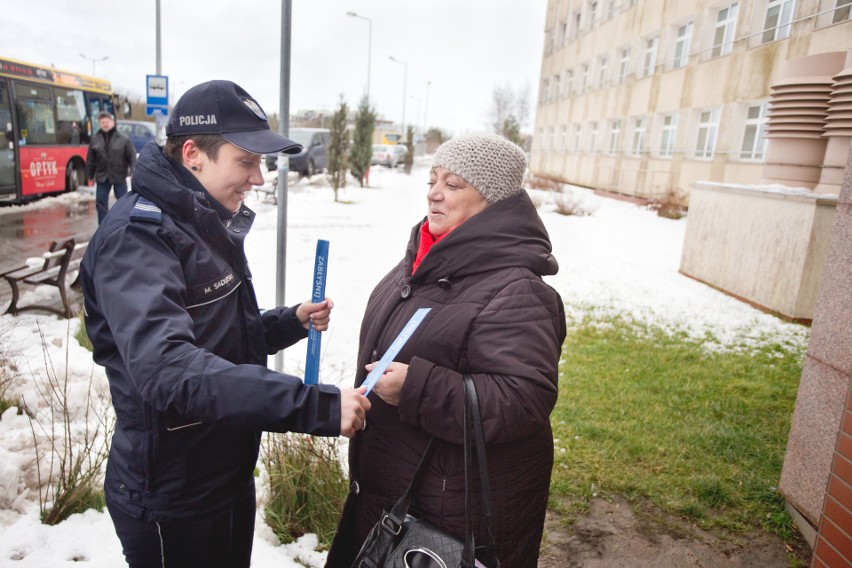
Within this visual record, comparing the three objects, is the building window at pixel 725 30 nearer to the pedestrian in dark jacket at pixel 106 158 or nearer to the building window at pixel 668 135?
the building window at pixel 668 135

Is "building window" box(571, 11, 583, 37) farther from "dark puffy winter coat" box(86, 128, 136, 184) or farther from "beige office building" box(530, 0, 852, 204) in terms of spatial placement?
"dark puffy winter coat" box(86, 128, 136, 184)

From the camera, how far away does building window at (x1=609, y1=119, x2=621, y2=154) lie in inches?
1015

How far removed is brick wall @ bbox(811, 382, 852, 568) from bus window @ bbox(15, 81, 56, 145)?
51.6ft

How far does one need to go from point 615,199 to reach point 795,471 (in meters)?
21.5

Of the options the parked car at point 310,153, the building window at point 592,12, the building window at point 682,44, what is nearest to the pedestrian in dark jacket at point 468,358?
the building window at point 682,44

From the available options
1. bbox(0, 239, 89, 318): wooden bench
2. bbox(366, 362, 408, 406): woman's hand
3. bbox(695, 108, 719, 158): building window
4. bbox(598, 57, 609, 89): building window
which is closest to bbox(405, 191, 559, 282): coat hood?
bbox(366, 362, 408, 406): woman's hand

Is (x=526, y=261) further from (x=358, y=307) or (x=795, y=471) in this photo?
(x=358, y=307)

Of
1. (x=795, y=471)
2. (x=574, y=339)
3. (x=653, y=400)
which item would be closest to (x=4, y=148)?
(x=574, y=339)

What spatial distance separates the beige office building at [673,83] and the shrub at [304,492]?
30.1 ft

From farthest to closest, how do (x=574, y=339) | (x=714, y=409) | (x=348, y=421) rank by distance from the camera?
(x=574, y=339)
(x=714, y=409)
(x=348, y=421)

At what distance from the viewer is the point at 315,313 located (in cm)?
211

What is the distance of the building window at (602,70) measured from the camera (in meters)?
28.0

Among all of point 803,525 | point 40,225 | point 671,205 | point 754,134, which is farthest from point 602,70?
point 803,525

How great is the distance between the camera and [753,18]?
16.7 m
